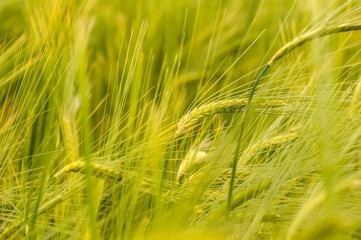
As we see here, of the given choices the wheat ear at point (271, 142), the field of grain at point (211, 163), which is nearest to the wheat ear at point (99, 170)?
the field of grain at point (211, 163)

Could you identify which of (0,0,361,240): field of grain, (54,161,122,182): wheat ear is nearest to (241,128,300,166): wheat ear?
(0,0,361,240): field of grain

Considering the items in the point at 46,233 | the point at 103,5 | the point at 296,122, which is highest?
the point at 103,5

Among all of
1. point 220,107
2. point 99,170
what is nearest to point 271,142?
point 220,107

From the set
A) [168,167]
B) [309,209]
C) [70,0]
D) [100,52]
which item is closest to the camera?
[309,209]

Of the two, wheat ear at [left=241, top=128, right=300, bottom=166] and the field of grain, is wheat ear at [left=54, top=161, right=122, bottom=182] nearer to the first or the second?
the field of grain

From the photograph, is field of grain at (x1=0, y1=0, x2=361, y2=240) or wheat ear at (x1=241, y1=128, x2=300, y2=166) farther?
wheat ear at (x1=241, y1=128, x2=300, y2=166)

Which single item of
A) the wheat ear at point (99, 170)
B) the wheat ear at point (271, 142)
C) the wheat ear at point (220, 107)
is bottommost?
the wheat ear at point (99, 170)

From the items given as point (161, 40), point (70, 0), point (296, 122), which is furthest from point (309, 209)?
point (161, 40)

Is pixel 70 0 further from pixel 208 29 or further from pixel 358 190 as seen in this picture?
pixel 358 190

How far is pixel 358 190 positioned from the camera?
0.47 m

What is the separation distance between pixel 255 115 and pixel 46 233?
0.28m

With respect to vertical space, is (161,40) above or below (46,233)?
above

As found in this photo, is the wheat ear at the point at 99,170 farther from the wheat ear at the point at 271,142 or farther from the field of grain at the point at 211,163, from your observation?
the wheat ear at the point at 271,142

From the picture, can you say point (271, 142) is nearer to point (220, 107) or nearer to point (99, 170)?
point (220, 107)
